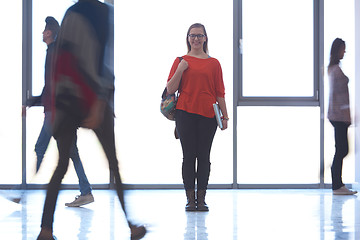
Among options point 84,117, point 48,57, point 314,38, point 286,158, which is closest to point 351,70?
point 314,38

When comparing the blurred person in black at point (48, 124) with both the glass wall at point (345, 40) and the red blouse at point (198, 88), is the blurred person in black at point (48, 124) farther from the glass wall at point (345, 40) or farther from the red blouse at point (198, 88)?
the glass wall at point (345, 40)

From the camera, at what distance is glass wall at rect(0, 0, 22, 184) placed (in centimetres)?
508

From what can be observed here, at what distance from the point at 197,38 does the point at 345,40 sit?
7.03ft

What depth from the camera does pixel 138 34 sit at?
16.8 ft

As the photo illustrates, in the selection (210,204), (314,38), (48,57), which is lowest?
(210,204)

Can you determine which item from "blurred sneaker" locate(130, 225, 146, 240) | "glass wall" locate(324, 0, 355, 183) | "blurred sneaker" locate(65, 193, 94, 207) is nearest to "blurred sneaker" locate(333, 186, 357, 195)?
"glass wall" locate(324, 0, 355, 183)

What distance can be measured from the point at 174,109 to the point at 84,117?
1337mm

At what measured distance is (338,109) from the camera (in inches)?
179

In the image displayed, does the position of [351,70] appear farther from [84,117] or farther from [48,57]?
[84,117]

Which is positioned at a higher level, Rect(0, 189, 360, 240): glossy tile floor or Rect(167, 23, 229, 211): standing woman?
Rect(167, 23, 229, 211): standing woman

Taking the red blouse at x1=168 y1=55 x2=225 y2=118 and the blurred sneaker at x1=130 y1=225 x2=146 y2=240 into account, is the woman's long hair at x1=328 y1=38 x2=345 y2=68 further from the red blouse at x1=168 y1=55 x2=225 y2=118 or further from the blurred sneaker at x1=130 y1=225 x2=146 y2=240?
the blurred sneaker at x1=130 y1=225 x2=146 y2=240

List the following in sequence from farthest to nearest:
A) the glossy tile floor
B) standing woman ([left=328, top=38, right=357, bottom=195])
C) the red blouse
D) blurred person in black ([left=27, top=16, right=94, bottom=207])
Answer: standing woman ([left=328, top=38, right=357, bottom=195])
the red blouse
blurred person in black ([left=27, top=16, right=94, bottom=207])
the glossy tile floor

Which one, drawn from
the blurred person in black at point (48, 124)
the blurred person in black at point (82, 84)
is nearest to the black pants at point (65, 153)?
the blurred person in black at point (82, 84)

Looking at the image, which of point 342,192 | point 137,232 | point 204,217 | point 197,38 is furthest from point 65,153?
point 342,192
